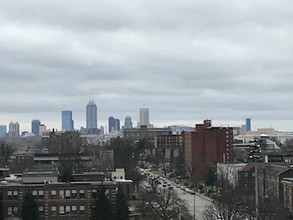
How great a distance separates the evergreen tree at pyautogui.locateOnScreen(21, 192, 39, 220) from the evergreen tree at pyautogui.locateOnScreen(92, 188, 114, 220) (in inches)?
171

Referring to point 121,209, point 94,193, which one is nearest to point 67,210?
point 94,193

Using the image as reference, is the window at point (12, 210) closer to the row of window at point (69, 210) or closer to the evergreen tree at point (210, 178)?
the row of window at point (69, 210)

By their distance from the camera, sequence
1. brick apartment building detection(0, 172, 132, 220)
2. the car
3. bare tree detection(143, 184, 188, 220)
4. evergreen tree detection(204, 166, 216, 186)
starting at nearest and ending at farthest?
brick apartment building detection(0, 172, 132, 220) < bare tree detection(143, 184, 188, 220) < the car < evergreen tree detection(204, 166, 216, 186)

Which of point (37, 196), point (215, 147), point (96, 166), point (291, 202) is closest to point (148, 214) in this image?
point (37, 196)

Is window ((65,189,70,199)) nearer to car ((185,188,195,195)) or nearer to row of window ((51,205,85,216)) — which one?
row of window ((51,205,85,216))

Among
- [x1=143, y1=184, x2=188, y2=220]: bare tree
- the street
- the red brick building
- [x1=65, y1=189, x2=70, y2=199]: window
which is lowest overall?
the street

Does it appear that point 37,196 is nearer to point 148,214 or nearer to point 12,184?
point 12,184

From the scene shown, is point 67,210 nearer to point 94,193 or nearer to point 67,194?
point 67,194

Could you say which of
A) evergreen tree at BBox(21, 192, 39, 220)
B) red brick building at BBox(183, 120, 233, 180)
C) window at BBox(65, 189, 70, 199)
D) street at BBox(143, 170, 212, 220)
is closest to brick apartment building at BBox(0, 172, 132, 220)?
window at BBox(65, 189, 70, 199)

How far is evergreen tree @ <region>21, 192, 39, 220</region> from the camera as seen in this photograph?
4675 cm

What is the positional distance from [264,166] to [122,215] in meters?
27.0

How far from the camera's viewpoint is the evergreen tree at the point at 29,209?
46.8 m

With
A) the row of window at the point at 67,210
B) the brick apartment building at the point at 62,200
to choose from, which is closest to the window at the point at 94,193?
the brick apartment building at the point at 62,200

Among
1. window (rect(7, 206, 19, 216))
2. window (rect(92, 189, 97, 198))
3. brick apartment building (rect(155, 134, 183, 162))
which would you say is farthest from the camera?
brick apartment building (rect(155, 134, 183, 162))
